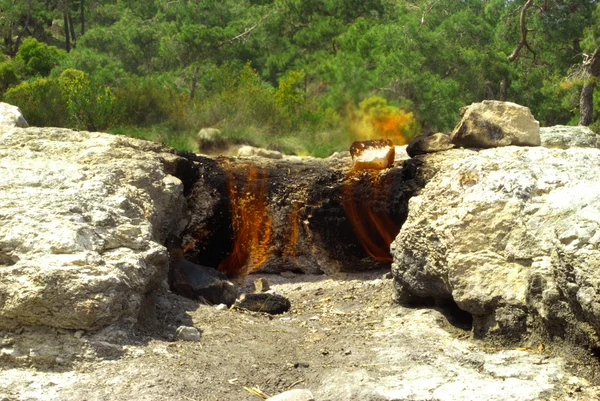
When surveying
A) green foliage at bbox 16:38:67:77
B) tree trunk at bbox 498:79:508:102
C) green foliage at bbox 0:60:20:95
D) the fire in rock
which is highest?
green foliage at bbox 16:38:67:77

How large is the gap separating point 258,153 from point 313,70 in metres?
5.32

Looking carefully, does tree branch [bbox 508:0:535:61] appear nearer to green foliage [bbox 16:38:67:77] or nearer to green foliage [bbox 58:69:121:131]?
green foliage [bbox 58:69:121:131]

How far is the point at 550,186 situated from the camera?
621 cm

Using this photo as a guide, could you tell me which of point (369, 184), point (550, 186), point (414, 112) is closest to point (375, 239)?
point (369, 184)

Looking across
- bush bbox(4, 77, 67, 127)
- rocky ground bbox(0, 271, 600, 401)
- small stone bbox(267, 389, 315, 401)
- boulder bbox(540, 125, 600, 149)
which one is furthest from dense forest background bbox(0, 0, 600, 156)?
small stone bbox(267, 389, 315, 401)

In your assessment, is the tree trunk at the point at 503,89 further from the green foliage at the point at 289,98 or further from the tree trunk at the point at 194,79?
the tree trunk at the point at 194,79

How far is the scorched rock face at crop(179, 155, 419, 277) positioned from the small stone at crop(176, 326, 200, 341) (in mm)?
2541

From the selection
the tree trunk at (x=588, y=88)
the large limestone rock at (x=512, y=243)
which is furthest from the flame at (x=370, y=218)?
the tree trunk at (x=588, y=88)

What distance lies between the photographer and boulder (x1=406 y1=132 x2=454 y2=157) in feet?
26.9

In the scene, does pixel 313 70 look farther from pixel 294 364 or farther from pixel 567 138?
pixel 294 364

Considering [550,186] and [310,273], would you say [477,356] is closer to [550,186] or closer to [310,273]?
[550,186]

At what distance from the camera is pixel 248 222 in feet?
28.9

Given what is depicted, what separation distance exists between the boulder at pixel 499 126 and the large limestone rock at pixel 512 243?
591 millimetres

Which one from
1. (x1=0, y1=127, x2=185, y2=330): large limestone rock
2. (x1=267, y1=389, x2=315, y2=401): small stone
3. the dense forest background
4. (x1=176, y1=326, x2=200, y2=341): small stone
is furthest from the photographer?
the dense forest background
